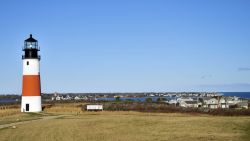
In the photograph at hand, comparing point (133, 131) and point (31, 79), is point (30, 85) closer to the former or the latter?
point (31, 79)

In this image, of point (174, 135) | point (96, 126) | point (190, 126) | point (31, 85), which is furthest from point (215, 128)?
point (31, 85)

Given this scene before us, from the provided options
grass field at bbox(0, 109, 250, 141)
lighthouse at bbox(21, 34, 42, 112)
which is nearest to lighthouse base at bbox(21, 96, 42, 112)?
lighthouse at bbox(21, 34, 42, 112)

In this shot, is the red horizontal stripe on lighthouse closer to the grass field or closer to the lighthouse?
the lighthouse

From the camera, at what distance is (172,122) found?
134ft

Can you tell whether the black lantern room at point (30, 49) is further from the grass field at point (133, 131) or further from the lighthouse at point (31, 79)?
the grass field at point (133, 131)

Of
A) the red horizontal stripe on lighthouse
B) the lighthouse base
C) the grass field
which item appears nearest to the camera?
the grass field

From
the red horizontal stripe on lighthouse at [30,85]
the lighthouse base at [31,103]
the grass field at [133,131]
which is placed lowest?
the grass field at [133,131]

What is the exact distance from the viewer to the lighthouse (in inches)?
2157

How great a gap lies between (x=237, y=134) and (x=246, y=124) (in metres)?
6.48

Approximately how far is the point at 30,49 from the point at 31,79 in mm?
3650

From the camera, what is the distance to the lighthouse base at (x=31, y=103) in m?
55.0

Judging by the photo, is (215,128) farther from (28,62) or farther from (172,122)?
(28,62)

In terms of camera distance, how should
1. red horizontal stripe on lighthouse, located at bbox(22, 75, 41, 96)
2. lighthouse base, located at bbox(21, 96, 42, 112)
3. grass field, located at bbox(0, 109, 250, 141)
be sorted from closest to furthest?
grass field, located at bbox(0, 109, 250, 141) → red horizontal stripe on lighthouse, located at bbox(22, 75, 41, 96) → lighthouse base, located at bbox(21, 96, 42, 112)

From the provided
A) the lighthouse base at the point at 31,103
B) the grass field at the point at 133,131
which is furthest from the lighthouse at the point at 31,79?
the grass field at the point at 133,131
